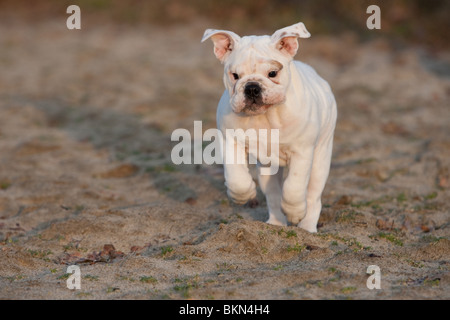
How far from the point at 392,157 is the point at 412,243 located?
314cm

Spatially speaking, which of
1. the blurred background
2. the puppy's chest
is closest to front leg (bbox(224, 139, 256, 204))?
the puppy's chest

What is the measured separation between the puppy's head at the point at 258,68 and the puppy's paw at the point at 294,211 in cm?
93

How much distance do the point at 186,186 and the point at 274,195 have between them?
65.1 inches

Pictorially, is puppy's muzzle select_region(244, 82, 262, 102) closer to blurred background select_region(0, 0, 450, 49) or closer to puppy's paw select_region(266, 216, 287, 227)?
puppy's paw select_region(266, 216, 287, 227)

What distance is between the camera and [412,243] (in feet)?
20.3

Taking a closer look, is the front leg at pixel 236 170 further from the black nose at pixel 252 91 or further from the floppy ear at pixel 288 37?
the floppy ear at pixel 288 37

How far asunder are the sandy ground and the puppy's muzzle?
3.77 feet

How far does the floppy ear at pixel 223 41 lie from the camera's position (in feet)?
19.1

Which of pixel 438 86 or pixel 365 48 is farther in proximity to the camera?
pixel 365 48

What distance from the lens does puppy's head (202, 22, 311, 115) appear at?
551 centimetres

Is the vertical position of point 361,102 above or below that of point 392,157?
above

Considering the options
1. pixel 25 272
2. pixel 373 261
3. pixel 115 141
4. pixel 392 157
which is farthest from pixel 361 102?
pixel 25 272
